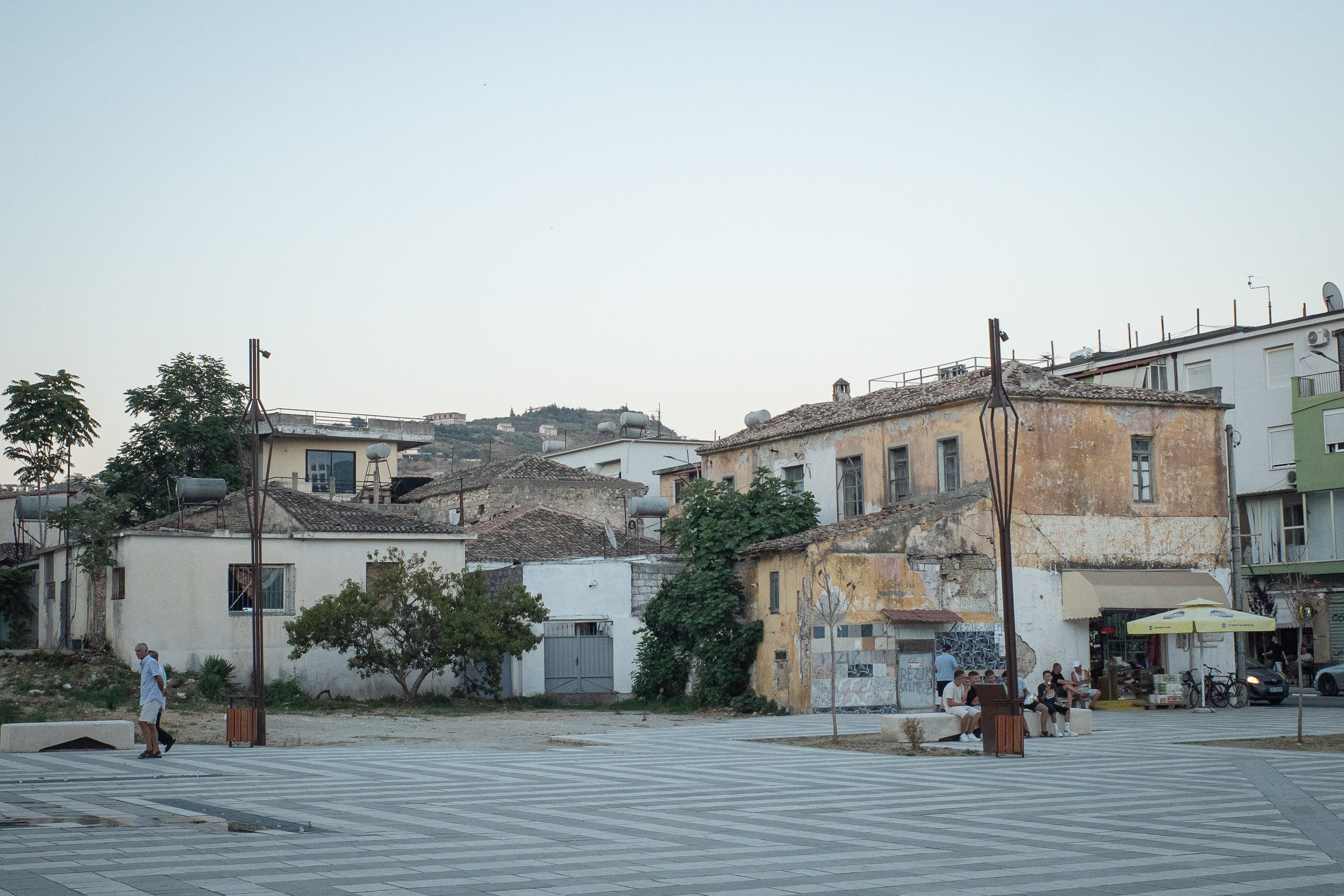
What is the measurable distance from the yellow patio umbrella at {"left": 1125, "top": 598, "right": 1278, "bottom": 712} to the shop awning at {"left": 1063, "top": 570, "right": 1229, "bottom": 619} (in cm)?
161

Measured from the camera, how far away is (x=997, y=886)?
921 cm

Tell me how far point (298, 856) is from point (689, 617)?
2326 cm

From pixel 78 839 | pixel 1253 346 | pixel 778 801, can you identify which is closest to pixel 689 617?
pixel 778 801

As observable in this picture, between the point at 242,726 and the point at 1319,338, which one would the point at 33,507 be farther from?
the point at 1319,338

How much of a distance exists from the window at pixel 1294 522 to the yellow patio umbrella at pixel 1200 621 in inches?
800

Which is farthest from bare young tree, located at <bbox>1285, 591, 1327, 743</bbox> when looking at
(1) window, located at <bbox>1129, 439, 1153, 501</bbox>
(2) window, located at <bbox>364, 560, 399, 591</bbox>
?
(2) window, located at <bbox>364, 560, 399, 591</bbox>

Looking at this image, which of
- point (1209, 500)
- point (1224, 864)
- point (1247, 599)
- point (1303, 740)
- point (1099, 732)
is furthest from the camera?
point (1247, 599)

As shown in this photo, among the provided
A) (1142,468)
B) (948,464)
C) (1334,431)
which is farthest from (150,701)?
(1334,431)

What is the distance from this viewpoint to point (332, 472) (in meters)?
60.8

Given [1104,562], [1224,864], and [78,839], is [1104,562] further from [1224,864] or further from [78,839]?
[78,839]

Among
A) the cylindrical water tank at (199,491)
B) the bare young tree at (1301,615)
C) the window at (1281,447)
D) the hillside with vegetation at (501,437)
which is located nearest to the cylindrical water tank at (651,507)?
the cylindrical water tank at (199,491)

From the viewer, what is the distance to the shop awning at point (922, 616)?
30.7 meters

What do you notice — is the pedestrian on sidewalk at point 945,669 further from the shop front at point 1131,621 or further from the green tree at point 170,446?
the green tree at point 170,446

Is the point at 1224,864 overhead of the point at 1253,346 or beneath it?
beneath
